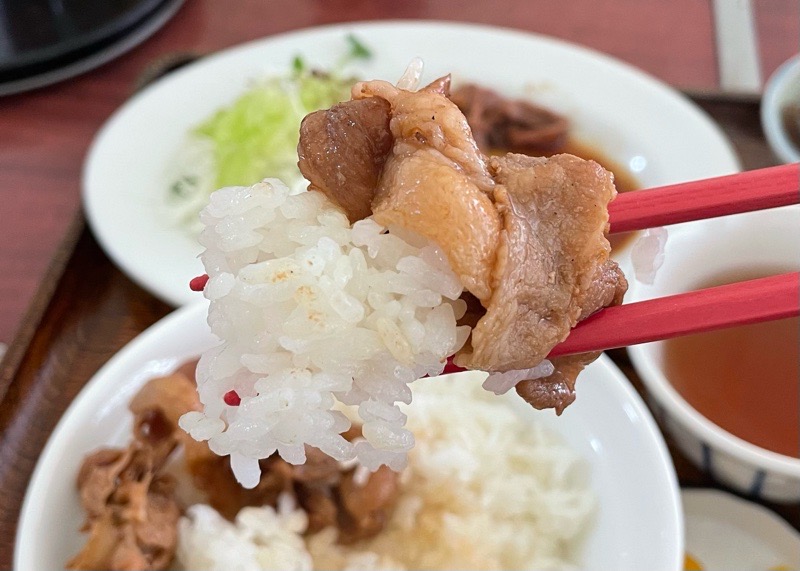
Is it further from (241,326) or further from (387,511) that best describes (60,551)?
(241,326)

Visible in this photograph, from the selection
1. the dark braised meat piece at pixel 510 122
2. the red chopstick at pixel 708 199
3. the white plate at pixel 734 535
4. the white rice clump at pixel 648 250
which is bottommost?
the white plate at pixel 734 535

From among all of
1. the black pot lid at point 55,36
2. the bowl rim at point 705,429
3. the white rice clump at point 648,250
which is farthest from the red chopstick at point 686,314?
the black pot lid at point 55,36

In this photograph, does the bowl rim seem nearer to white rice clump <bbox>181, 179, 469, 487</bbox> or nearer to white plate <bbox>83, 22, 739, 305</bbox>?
white rice clump <bbox>181, 179, 469, 487</bbox>

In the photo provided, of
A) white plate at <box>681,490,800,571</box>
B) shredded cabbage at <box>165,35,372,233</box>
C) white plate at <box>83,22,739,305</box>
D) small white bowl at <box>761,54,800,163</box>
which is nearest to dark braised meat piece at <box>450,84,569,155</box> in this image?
white plate at <box>83,22,739,305</box>

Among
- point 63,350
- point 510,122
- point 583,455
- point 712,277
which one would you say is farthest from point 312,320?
point 510,122

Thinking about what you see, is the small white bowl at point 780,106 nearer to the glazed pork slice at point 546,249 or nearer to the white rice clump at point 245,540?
the glazed pork slice at point 546,249

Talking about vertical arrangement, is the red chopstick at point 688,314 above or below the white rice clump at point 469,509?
above
